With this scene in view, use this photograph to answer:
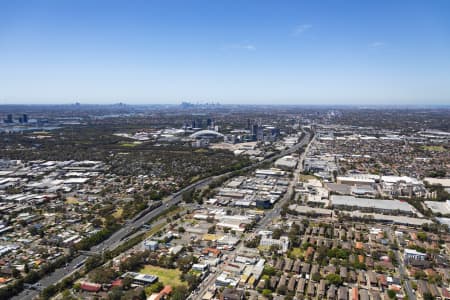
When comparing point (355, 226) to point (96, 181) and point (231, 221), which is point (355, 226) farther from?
point (96, 181)

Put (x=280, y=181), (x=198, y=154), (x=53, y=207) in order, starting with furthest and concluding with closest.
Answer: (x=198, y=154) → (x=280, y=181) → (x=53, y=207)

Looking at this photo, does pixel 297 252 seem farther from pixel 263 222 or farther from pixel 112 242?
pixel 112 242

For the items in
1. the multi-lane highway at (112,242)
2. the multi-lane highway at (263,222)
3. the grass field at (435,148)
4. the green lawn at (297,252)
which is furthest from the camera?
the grass field at (435,148)

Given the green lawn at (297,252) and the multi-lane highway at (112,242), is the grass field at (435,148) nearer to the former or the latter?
the multi-lane highway at (112,242)

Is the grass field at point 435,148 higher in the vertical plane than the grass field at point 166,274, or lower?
higher

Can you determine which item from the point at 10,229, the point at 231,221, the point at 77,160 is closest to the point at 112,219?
the point at 10,229

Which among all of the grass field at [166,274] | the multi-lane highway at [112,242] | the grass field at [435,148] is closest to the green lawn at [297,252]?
the grass field at [166,274]

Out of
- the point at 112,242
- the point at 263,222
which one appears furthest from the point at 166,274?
the point at 263,222

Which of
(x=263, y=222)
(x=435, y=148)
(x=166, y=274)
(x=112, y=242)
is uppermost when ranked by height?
(x=435, y=148)

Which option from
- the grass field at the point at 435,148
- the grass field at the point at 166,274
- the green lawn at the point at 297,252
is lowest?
the grass field at the point at 166,274
